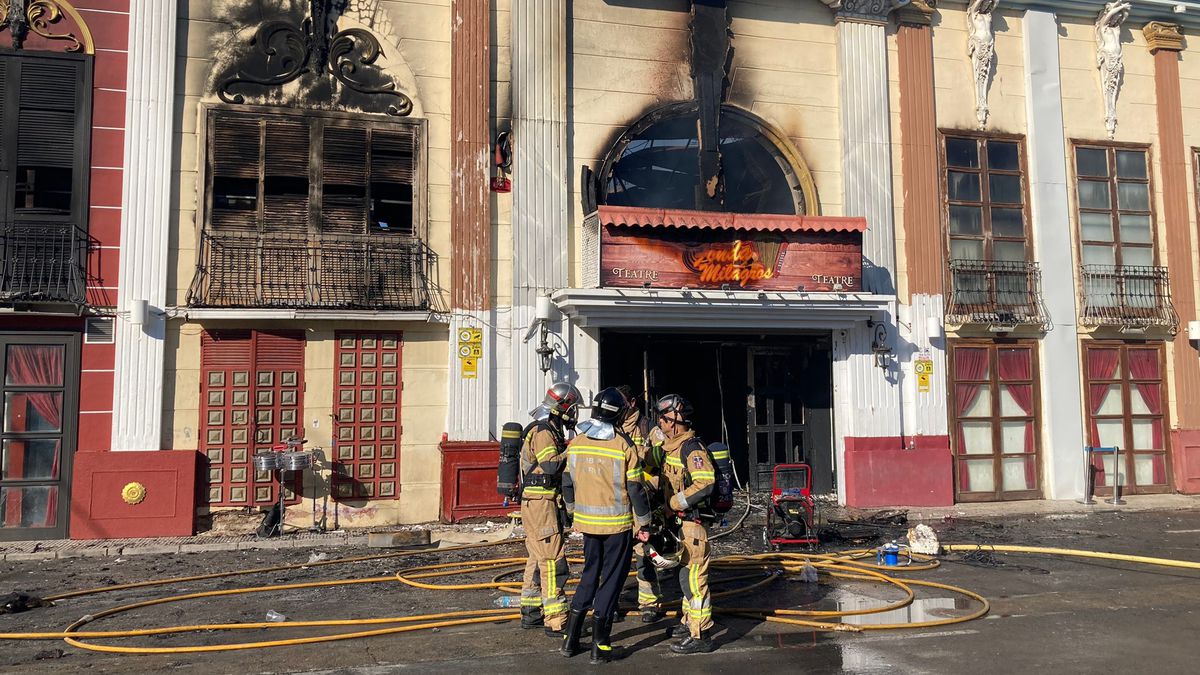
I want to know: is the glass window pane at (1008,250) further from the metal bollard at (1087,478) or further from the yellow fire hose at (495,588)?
the yellow fire hose at (495,588)

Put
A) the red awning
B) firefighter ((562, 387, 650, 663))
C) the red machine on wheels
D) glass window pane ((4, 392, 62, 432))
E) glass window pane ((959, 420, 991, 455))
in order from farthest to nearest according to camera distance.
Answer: glass window pane ((959, 420, 991, 455)) → the red awning → glass window pane ((4, 392, 62, 432)) → the red machine on wheels → firefighter ((562, 387, 650, 663))

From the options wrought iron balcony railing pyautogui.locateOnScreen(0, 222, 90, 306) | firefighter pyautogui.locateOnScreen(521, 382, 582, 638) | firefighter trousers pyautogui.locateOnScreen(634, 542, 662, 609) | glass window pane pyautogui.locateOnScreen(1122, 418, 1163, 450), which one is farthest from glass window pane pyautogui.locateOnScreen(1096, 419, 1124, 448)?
wrought iron balcony railing pyautogui.locateOnScreen(0, 222, 90, 306)

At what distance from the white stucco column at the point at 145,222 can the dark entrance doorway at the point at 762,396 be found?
8.26 metres

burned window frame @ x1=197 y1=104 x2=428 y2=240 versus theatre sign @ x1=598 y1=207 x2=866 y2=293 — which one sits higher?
burned window frame @ x1=197 y1=104 x2=428 y2=240

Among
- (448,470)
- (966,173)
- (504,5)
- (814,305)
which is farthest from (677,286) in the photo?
(966,173)

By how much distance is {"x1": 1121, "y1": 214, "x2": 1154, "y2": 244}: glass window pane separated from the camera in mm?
17031

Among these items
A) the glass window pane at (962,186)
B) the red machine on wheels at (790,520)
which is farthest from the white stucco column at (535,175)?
the glass window pane at (962,186)

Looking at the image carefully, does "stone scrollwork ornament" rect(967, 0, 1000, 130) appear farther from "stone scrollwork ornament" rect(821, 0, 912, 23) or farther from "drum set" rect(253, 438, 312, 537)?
"drum set" rect(253, 438, 312, 537)

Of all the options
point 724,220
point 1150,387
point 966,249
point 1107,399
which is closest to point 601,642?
point 724,220

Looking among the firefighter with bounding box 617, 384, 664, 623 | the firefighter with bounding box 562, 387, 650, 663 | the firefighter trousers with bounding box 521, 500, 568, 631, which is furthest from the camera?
the firefighter trousers with bounding box 521, 500, 568, 631

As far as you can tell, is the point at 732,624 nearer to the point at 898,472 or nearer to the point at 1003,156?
the point at 898,472

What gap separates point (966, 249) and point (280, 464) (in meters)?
12.6

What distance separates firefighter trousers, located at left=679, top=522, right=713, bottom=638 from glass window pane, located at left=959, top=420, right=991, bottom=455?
10559 mm

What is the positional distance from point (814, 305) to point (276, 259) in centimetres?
863
